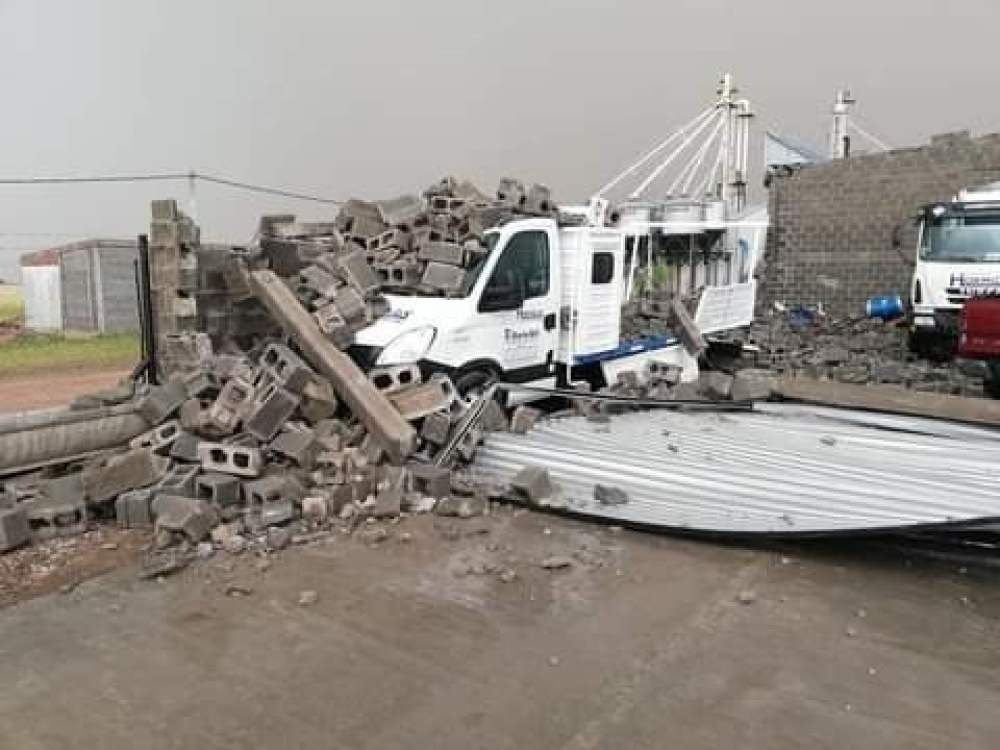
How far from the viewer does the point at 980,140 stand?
1642 centimetres

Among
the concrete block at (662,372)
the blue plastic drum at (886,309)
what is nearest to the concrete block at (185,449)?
the concrete block at (662,372)

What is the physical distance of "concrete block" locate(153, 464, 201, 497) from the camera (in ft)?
18.6

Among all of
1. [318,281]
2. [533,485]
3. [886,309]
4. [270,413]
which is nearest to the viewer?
[533,485]

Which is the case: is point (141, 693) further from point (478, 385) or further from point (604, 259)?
point (604, 259)

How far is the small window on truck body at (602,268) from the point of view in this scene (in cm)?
898

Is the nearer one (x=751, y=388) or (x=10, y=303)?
(x=751, y=388)

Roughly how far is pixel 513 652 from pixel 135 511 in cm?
317

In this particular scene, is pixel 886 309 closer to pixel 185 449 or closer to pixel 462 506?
pixel 462 506

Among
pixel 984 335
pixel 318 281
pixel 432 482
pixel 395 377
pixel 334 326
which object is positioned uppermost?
pixel 318 281

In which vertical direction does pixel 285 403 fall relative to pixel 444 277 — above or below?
below

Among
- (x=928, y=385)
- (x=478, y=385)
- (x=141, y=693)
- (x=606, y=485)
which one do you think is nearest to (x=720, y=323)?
(x=928, y=385)

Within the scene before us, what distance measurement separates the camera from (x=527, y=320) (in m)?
8.37

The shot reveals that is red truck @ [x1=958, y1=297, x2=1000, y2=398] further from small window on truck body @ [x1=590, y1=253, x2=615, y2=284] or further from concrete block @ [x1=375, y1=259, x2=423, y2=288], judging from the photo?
concrete block @ [x1=375, y1=259, x2=423, y2=288]

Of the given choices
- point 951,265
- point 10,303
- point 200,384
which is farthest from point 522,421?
point 10,303
